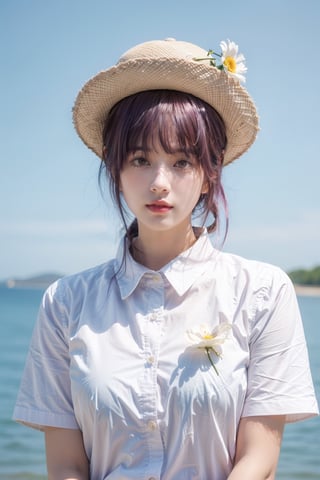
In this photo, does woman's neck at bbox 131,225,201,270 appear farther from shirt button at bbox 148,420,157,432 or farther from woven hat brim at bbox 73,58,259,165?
shirt button at bbox 148,420,157,432

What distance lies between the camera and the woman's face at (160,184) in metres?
1.80

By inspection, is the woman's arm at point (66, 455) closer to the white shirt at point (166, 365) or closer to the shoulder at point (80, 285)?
the white shirt at point (166, 365)

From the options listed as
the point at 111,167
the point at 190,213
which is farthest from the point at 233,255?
the point at 111,167

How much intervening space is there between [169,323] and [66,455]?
417 mm

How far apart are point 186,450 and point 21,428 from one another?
6534 mm

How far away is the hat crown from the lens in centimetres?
184

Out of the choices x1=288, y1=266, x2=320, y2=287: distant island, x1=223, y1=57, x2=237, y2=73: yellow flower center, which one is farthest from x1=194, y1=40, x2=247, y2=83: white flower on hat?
x1=288, y1=266, x2=320, y2=287: distant island

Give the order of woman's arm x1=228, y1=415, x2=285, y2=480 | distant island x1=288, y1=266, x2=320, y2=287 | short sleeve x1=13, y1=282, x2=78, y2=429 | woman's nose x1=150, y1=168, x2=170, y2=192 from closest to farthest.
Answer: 1. woman's arm x1=228, y1=415, x2=285, y2=480
2. woman's nose x1=150, y1=168, x2=170, y2=192
3. short sleeve x1=13, y1=282, x2=78, y2=429
4. distant island x1=288, y1=266, x2=320, y2=287

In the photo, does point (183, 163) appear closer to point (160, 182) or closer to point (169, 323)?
point (160, 182)

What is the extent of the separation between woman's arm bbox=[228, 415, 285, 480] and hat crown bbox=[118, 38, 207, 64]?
2.96 ft

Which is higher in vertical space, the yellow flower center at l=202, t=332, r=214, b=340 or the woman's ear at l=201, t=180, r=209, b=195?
the woman's ear at l=201, t=180, r=209, b=195

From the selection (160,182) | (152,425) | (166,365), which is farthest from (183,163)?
(152,425)

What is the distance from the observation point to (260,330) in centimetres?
178

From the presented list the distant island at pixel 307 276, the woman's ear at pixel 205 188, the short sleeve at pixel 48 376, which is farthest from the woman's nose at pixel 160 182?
the distant island at pixel 307 276
